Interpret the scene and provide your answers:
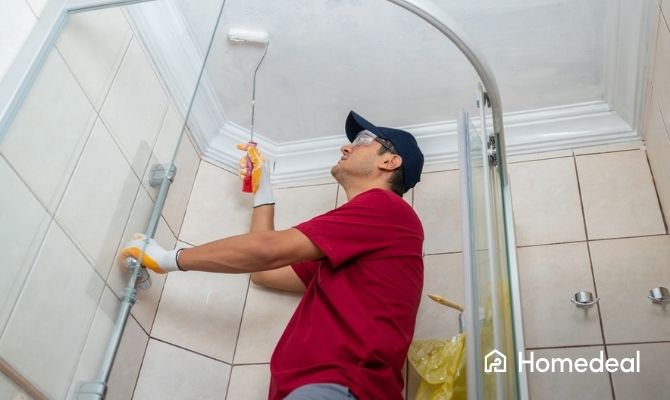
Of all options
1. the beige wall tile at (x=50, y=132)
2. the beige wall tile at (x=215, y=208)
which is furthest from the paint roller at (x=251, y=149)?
→ the beige wall tile at (x=50, y=132)

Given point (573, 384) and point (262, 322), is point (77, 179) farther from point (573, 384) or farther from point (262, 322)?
point (573, 384)

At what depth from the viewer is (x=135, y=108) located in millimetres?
1602

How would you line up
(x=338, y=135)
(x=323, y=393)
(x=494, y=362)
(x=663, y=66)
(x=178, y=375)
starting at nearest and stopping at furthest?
(x=494, y=362) → (x=323, y=393) → (x=663, y=66) → (x=178, y=375) → (x=338, y=135)

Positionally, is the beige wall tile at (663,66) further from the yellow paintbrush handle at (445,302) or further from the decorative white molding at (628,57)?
the yellow paintbrush handle at (445,302)

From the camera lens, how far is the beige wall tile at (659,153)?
177cm

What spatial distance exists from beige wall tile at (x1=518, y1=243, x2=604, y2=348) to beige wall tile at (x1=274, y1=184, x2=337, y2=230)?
24.4 inches

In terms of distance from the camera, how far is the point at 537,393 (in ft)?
5.46

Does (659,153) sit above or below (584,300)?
above

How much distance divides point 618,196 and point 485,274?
0.85 metres

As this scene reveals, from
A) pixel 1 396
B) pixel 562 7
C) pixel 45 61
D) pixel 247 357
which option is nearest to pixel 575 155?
pixel 562 7

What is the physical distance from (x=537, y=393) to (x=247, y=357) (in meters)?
0.75

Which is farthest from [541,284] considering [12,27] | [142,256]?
[12,27]

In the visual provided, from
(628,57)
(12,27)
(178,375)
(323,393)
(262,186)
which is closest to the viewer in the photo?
(323,393)

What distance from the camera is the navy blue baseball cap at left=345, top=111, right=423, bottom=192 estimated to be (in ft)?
6.42
